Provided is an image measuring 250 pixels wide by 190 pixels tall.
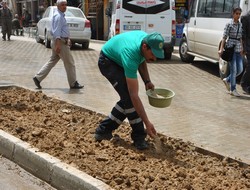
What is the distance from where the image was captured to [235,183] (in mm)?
4160

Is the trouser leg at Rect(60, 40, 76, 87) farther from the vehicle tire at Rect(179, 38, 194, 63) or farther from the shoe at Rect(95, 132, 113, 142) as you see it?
the vehicle tire at Rect(179, 38, 194, 63)

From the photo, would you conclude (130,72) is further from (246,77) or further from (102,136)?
(246,77)

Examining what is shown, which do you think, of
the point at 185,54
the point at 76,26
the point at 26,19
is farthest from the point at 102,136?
the point at 26,19

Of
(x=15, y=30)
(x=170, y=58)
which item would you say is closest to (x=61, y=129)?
(x=170, y=58)

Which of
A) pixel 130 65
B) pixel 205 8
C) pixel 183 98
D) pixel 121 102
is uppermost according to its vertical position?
pixel 205 8

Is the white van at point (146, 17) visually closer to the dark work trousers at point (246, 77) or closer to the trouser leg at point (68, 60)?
the trouser leg at point (68, 60)

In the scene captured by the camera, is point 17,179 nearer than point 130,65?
No

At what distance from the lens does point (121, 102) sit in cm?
519

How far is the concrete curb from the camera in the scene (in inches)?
162

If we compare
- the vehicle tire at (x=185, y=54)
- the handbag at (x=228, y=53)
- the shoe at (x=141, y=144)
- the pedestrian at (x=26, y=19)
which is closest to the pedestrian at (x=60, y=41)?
the handbag at (x=228, y=53)

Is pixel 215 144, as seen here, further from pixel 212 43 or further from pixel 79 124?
pixel 212 43

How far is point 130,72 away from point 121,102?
0.73 metres

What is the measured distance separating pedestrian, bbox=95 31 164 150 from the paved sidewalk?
899 mm

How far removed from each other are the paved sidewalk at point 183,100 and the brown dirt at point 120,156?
38 centimetres
